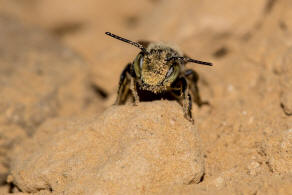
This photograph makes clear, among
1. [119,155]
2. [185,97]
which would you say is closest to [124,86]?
[185,97]

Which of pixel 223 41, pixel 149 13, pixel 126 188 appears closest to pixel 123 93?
pixel 126 188

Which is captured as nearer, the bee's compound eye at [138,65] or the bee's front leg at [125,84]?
the bee's compound eye at [138,65]

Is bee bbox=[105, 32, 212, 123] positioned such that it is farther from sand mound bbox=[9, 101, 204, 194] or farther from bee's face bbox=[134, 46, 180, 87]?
sand mound bbox=[9, 101, 204, 194]

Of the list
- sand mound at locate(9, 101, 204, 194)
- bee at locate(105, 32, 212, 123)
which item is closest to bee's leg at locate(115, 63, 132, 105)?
bee at locate(105, 32, 212, 123)

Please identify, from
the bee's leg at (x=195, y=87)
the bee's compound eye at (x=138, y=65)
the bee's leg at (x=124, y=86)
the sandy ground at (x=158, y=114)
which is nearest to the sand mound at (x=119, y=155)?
the sandy ground at (x=158, y=114)

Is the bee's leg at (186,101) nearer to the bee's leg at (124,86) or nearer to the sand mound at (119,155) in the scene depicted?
the sand mound at (119,155)

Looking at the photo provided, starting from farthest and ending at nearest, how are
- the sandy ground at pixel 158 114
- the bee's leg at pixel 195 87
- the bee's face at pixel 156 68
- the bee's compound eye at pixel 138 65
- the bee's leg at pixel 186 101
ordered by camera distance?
1. the bee's leg at pixel 195 87
2. the bee's compound eye at pixel 138 65
3. the bee's face at pixel 156 68
4. the bee's leg at pixel 186 101
5. the sandy ground at pixel 158 114
